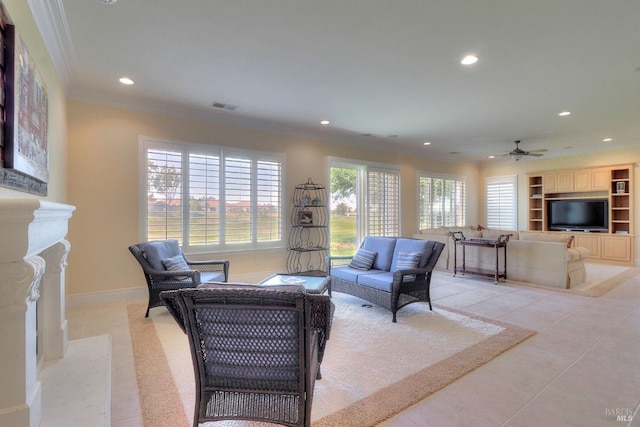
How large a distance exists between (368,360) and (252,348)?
1421 millimetres

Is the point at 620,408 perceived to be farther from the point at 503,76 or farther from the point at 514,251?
the point at 514,251

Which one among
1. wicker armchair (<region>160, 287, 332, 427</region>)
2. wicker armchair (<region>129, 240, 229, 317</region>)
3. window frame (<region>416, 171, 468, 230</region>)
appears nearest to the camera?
wicker armchair (<region>160, 287, 332, 427</region>)

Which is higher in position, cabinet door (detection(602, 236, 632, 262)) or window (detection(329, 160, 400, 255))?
window (detection(329, 160, 400, 255))

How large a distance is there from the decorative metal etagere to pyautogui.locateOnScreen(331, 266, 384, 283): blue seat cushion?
4.71 feet

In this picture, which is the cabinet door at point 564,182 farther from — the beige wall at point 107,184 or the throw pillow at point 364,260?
the beige wall at point 107,184

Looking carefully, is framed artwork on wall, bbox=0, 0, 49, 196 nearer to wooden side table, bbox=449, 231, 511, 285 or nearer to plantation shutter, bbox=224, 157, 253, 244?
plantation shutter, bbox=224, 157, 253, 244

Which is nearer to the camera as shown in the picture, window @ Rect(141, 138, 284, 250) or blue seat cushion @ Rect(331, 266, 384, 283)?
blue seat cushion @ Rect(331, 266, 384, 283)

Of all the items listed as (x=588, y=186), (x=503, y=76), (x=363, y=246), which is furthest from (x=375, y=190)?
(x=588, y=186)

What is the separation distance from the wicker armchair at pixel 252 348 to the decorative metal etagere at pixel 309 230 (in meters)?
4.10

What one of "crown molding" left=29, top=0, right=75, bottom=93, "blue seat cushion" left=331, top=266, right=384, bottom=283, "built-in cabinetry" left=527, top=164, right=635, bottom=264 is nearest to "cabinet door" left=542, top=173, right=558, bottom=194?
"built-in cabinetry" left=527, top=164, right=635, bottom=264

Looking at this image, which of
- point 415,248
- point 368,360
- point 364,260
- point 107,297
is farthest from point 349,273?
point 107,297

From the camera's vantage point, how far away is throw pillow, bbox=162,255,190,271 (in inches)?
152

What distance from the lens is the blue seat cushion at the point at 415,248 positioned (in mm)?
4014

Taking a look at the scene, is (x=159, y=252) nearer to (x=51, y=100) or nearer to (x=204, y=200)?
(x=204, y=200)
